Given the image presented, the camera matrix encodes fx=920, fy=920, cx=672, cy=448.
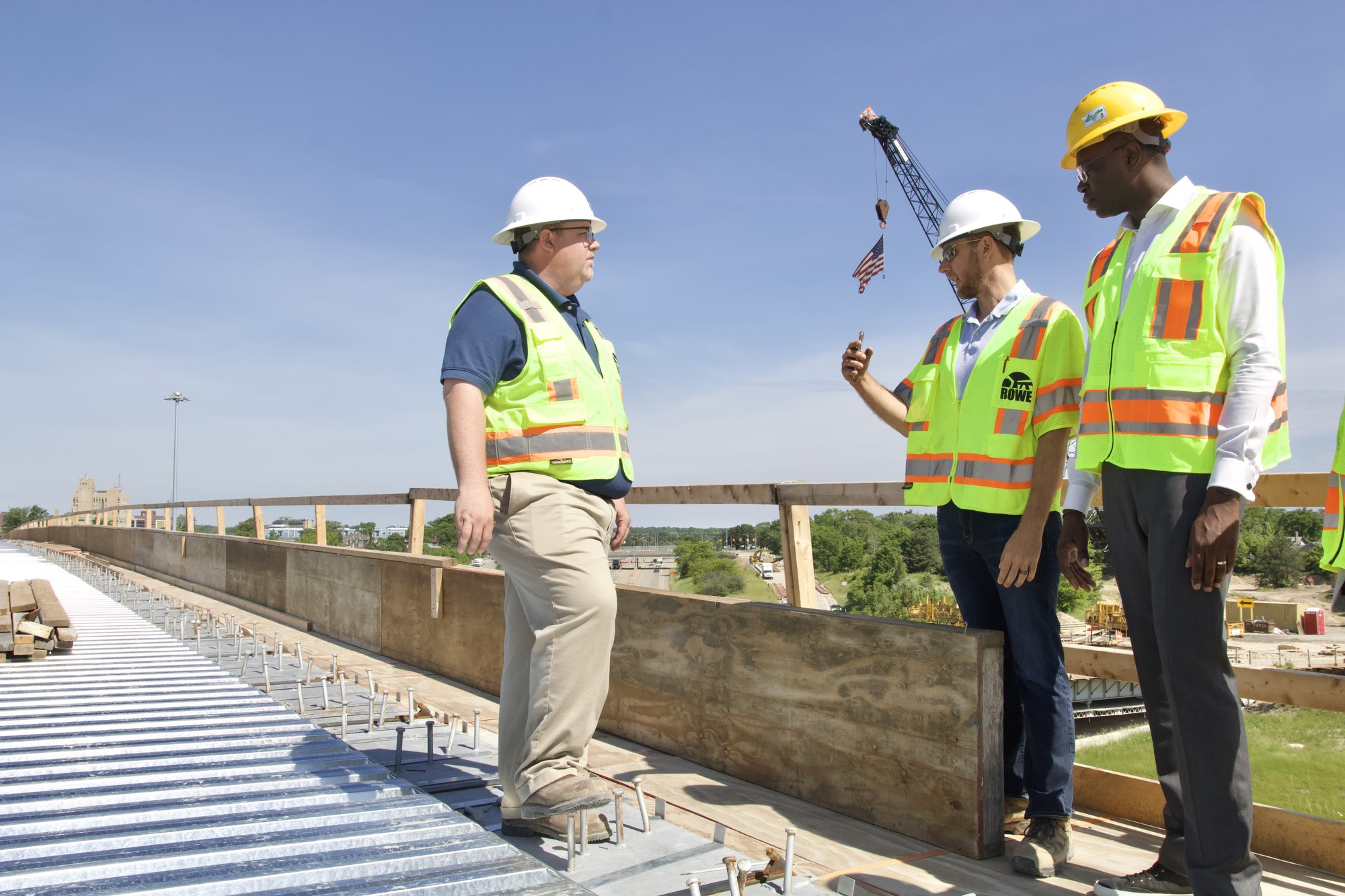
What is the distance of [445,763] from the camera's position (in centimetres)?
428

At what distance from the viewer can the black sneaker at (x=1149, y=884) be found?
9.05 ft

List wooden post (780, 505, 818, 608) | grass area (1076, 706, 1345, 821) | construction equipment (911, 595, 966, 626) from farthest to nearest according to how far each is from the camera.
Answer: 1. construction equipment (911, 595, 966, 626)
2. grass area (1076, 706, 1345, 821)
3. wooden post (780, 505, 818, 608)

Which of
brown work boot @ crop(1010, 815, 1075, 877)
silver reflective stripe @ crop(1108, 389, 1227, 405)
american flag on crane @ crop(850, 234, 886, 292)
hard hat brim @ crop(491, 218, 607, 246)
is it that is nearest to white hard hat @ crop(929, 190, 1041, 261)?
silver reflective stripe @ crop(1108, 389, 1227, 405)

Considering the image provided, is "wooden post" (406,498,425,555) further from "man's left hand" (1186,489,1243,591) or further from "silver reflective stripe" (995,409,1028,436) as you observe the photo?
"man's left hand" (1186,489,1243,591)

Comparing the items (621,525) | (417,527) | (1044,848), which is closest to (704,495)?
(621,525)

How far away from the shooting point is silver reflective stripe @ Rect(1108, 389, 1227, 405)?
98.3 inches

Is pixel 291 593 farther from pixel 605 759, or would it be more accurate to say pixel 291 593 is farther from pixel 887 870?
pixel 887 870

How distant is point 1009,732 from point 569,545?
1804mm

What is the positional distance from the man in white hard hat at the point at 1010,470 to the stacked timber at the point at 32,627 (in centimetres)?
564

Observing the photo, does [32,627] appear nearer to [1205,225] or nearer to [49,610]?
[49,610]

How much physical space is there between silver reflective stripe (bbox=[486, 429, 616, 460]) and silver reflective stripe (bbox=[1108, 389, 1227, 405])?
1731mm

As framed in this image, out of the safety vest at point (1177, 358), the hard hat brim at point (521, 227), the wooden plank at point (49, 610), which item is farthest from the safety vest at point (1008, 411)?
the wooden plank at point (49, 610)

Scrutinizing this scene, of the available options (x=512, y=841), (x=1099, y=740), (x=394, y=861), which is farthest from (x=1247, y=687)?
(x=1099, y=740)

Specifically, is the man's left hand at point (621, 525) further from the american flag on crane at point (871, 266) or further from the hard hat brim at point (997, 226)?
the american flag on crane at point (871, 266)
